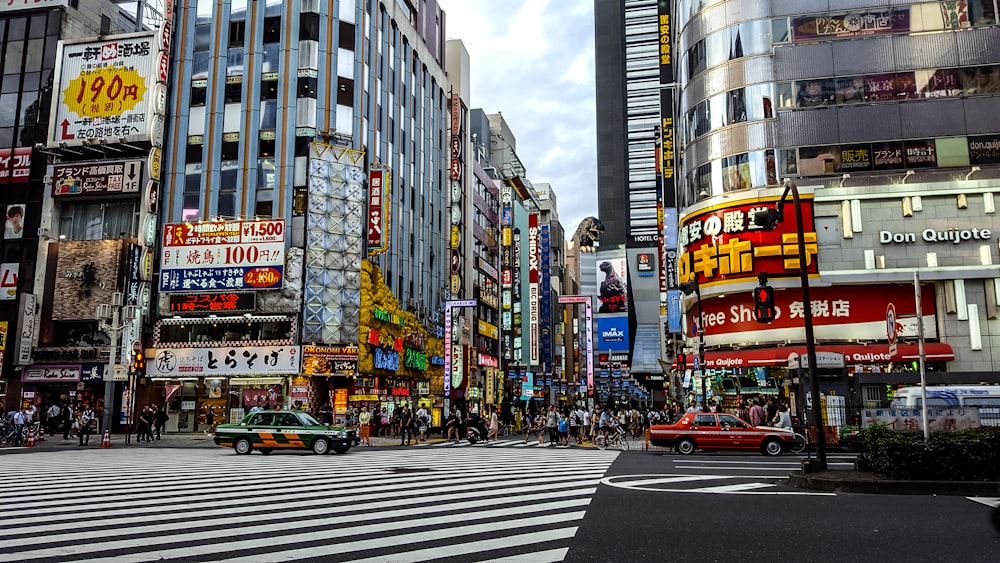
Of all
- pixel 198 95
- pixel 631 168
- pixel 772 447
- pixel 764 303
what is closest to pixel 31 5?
pixel 198 95

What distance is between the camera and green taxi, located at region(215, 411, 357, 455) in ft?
80.1

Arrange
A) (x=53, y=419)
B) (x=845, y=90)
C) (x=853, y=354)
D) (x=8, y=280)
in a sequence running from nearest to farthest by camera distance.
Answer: (x=853, y=354), (x=845, y=90), (x=53, y=419), (x=8, y=280)

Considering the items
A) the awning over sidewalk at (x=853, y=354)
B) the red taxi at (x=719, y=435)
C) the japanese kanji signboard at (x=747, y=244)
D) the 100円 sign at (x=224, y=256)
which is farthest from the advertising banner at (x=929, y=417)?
the 100円 sign at (x=224, y=256)

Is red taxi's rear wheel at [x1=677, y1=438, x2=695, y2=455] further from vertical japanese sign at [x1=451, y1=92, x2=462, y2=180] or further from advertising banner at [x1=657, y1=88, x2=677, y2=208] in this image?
vertical japanese sign at [x1=451, y1=92, x2=462, y2=180]

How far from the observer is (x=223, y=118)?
43.0 m

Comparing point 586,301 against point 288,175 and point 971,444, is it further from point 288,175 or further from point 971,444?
point 971,444

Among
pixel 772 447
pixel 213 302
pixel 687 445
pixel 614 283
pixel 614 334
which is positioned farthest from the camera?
pixel 614 334

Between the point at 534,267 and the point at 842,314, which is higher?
the point at 534,267

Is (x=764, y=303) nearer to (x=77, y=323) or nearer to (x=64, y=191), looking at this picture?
(x=77, y=323)

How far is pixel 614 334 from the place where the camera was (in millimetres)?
114875

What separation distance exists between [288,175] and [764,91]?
87.1ft

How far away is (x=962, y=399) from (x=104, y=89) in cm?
4735

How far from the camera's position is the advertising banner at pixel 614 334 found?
112875mm

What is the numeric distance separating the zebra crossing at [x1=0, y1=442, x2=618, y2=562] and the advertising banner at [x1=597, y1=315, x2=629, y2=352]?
9434 centimetres
